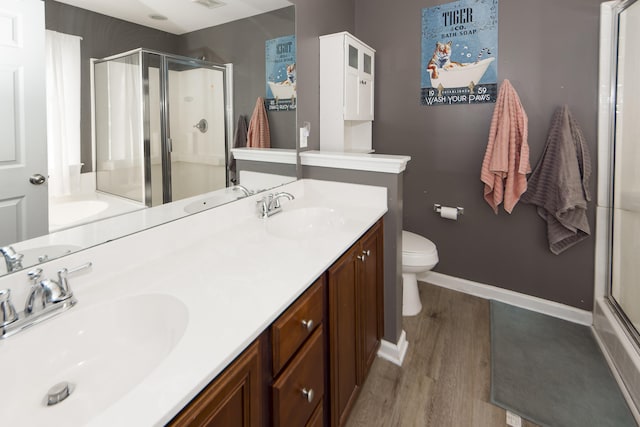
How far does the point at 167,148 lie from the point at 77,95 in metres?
0.33

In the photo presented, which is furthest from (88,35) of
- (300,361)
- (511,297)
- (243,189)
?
(511,297)

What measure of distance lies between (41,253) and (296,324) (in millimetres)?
695

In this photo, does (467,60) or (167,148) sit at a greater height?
(467,60)

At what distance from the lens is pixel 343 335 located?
1368 mm

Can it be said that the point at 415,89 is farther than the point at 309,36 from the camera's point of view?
Yes

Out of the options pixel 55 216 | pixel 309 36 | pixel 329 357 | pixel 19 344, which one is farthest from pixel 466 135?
pixel 19 344

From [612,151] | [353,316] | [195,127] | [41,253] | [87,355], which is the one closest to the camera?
[87,355]

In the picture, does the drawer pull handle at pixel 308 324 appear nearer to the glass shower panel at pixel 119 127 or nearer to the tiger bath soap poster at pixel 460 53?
the glass shower panel at pixel 119 127

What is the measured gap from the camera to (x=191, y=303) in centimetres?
90

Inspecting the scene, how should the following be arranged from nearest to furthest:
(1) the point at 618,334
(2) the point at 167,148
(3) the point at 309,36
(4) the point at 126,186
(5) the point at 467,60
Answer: (4) the point at 126,186
(2) the point at 167,148
(1) the point at 618,334
(3) the point at 309,36
(5) the point at 467,60

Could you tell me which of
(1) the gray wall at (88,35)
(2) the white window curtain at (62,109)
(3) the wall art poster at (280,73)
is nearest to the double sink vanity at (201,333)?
(2) the white window curtain at (62,109)

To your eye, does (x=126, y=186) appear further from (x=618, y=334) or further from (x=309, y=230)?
(x=618, y=334)

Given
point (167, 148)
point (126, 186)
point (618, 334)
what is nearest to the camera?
point (126, 186)

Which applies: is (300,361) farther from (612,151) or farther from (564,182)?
(612,151)
